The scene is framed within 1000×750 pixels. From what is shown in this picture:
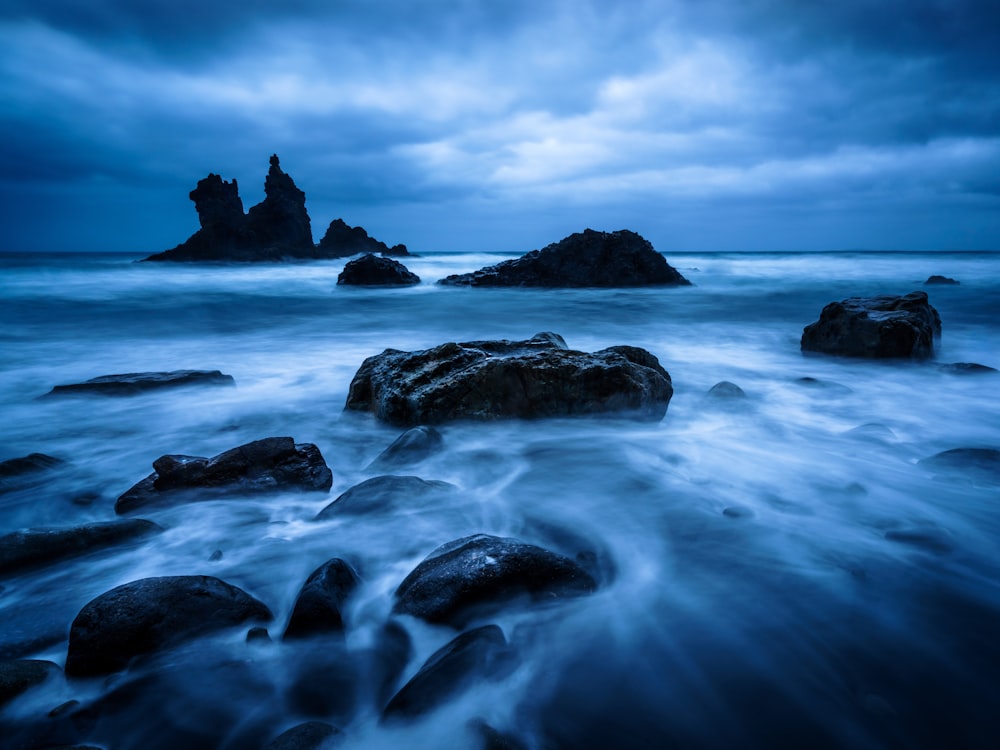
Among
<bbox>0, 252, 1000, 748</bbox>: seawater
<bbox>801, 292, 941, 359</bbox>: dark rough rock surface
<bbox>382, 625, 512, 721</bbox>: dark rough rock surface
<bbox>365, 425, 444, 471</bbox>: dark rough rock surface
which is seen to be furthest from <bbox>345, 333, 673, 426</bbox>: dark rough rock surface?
<bbox>801, 292, 941, 359</bbox>: dark rough rock surface

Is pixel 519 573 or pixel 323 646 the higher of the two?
pixel 519 573

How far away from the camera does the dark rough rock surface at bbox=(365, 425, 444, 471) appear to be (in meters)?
3.94

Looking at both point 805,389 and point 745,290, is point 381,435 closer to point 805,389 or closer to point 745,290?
point 805,389

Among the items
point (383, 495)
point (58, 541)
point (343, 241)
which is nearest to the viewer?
point (58, 541)

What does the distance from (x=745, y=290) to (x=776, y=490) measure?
64.5ft

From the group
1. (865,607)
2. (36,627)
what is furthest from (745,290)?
(36,627)

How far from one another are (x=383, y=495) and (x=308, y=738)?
168 centimetres

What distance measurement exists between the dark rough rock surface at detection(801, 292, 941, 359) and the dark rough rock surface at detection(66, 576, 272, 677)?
319 inches

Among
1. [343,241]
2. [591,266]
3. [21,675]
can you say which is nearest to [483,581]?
[21,675]

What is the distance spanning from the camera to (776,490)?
11.6 ft

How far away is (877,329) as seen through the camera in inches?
292

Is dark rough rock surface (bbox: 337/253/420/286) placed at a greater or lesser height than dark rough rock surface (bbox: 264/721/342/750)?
greater

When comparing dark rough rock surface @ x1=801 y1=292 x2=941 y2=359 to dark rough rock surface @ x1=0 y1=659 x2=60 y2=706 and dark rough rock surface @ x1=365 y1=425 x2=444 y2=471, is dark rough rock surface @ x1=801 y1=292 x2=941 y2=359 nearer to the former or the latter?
dark rough rock surface @ x1=365 y1=425 x2=444 y2=471

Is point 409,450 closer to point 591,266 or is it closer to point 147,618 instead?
point 147,618
